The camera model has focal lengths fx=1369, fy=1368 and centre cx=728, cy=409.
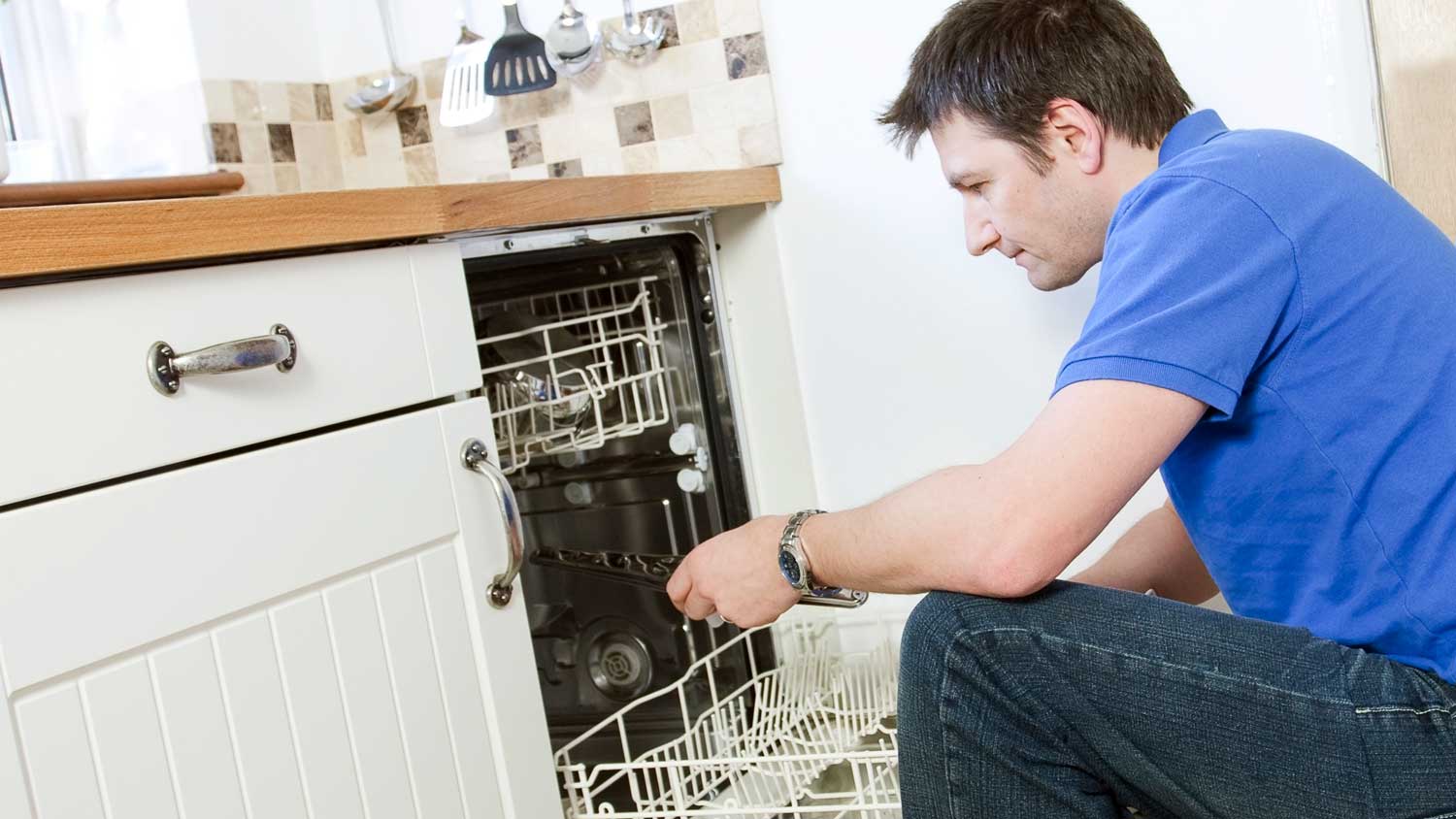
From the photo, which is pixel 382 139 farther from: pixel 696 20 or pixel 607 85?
pixel 696 20

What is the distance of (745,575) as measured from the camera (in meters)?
1.16

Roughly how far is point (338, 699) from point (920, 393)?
1.00 metres

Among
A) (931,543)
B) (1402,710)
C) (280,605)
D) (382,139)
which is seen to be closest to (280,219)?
(280,605)

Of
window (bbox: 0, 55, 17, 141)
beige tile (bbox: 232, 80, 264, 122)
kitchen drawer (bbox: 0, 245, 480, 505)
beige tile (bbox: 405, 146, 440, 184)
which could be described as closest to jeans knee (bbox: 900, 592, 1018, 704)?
kitchen drawer (bbox: 0, 245, 480, 505)

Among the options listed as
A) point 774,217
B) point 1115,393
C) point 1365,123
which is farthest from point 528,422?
point 1365,123

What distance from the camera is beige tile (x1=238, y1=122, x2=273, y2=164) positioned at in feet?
6.89

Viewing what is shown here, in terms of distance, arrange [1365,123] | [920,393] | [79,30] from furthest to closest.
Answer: [79,30] < [920,393] < [1365,123]

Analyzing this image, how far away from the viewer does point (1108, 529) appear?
1834 mm

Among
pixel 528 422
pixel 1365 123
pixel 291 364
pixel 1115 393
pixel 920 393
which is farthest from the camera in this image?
pixel 920 393

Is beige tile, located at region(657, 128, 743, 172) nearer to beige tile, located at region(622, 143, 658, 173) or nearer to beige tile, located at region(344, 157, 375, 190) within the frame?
beige tile, located at region(622, 143, 658, 173)

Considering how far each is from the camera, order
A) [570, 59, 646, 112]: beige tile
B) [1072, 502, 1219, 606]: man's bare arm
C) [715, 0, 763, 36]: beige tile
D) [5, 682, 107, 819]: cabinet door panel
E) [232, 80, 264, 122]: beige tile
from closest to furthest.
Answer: [5, 682, 107, 819]: cabinet door panel, [1072, 502, 1219, 606]: man's bare arm, [715, 0, 763, 36]: beige tile, [570, 59, 646, 112]: beige tile, [232, 80, 264, 122]: beige tile

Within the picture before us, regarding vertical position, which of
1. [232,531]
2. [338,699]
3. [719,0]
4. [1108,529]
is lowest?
[1108,529]

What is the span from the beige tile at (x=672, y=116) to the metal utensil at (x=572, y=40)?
12 cm

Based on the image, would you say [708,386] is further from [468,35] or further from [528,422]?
[468,35]
